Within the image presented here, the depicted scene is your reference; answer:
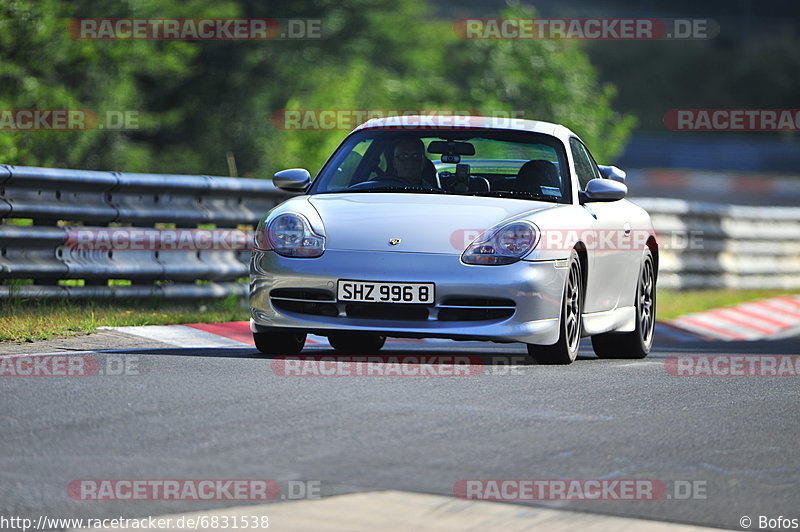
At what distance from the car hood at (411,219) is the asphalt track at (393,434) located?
0.78 meters

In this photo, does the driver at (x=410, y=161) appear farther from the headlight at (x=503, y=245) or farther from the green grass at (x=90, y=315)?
the green grass at (x=90, y=315)

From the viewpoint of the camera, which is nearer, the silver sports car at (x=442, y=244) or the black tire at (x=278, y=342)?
the silver sports car at (x=442, y=244)

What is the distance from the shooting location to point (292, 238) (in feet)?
27.6

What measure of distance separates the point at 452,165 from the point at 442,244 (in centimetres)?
121

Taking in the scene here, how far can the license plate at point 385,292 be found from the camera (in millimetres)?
8125

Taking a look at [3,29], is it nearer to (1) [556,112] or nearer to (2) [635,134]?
(1) [556,112]

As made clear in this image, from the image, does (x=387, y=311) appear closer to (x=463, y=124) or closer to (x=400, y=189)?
(x=400, y=189)

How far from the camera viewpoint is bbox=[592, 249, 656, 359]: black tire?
409 inches

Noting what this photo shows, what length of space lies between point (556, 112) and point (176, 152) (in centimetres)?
1376

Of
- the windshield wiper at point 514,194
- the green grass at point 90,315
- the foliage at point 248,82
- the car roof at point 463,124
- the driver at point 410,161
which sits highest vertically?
the foliage at point 248,82

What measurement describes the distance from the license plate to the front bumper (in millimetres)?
32

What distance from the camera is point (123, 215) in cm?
1169

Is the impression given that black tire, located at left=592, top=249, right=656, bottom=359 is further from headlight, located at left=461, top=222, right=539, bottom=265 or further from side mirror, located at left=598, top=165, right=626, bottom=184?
headlight, located at left=461, top=222, right=539, bottom=265

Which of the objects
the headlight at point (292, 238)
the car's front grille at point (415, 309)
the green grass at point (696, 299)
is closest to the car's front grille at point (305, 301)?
the car's front grille at point (415, 309)
